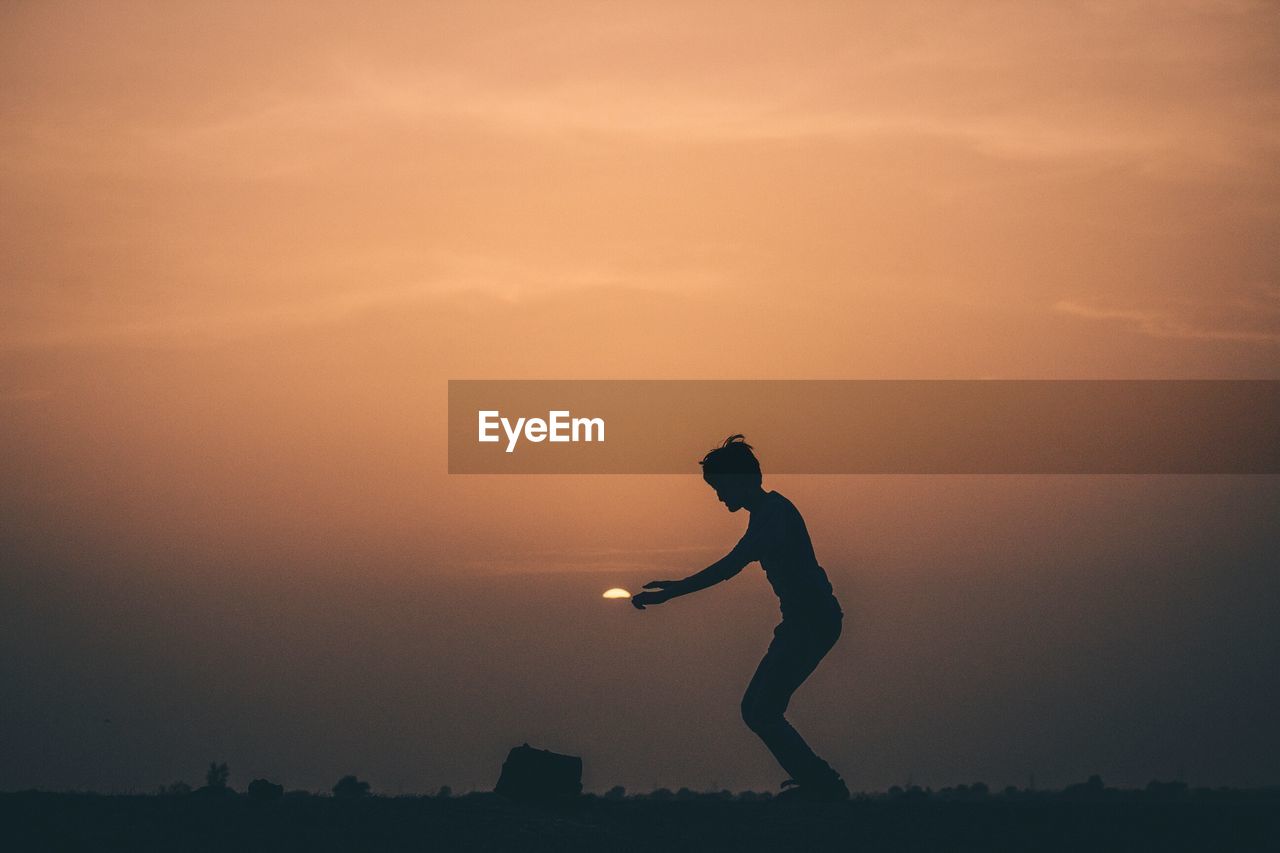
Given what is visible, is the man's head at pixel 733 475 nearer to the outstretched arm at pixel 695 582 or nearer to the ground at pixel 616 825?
the outstretched arm at pixel 695 582

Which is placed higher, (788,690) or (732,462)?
(732,462)

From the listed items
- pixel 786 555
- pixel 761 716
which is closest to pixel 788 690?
pixel 761 716

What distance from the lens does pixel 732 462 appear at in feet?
47.6

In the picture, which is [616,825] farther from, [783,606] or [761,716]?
[783,606]

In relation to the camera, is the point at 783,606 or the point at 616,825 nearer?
the point at 616,825

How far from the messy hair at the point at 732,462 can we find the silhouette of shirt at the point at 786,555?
0.26 meters

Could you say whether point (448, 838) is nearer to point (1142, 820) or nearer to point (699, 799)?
point (699, 799)

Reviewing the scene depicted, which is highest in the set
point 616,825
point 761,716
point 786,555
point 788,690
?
point 786,555

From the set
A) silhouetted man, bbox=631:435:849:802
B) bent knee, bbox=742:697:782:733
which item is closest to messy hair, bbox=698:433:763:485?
silhouetted man, bbox=631:435:849:802

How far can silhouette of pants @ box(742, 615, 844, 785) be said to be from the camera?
47.4 ft

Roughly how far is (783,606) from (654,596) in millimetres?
1197

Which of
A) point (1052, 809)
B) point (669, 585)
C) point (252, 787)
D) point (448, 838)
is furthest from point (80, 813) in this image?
point (1052, 809)

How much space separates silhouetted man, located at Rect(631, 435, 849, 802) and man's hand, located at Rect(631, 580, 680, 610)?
0.04ft

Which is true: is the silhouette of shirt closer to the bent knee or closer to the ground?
the bent knee
